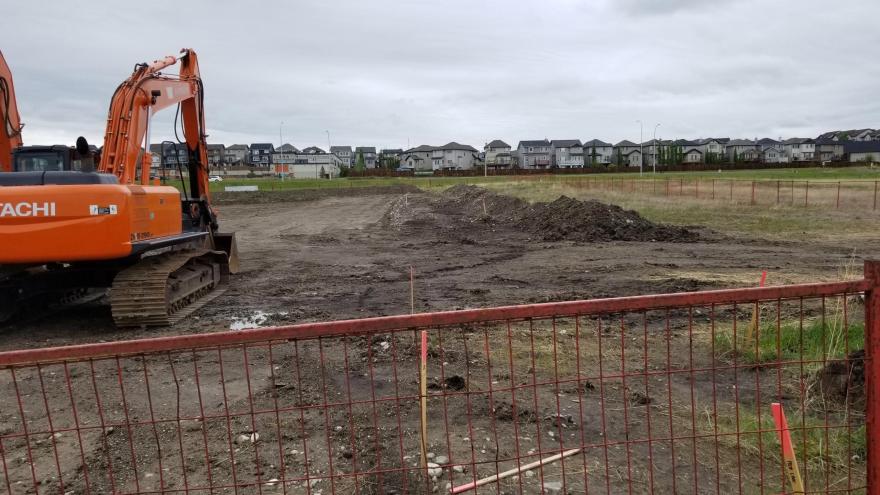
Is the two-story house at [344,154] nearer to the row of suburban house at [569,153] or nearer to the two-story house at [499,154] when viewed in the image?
the row of suburban house at [569,153]

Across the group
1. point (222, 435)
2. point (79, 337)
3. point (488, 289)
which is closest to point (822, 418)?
point (222, 435)

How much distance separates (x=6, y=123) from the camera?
9.80 m

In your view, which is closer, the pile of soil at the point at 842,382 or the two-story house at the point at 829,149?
the pile of soil at the point at 842,382

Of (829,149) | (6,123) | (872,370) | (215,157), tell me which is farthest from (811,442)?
(829,149)

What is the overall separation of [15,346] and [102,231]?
2.03 metres

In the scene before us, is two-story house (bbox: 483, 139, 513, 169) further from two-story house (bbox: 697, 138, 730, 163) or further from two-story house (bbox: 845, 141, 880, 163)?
two-story house (bbox: 845, 141, 880, 163)

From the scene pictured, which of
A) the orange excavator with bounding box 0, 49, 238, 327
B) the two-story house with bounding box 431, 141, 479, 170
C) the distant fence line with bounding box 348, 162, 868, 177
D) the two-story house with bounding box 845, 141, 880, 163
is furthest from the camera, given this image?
the two-story house with bounding box 431, 141, 479, 170

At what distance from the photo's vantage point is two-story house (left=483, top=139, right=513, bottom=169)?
492 feet

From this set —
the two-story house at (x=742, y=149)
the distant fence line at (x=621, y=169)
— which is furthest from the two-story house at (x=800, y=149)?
the distant fence line at (x=621, y=169)

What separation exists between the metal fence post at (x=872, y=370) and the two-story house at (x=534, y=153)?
14392 cm

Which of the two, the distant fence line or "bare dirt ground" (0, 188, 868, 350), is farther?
the distant fence line

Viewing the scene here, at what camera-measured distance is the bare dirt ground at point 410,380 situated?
4.36 m

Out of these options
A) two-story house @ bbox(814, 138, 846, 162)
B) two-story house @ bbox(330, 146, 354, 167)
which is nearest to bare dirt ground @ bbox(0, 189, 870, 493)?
two-story house @ bbox(814, 138, 846, 162)

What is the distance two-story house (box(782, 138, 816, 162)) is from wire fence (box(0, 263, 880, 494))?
157 m
